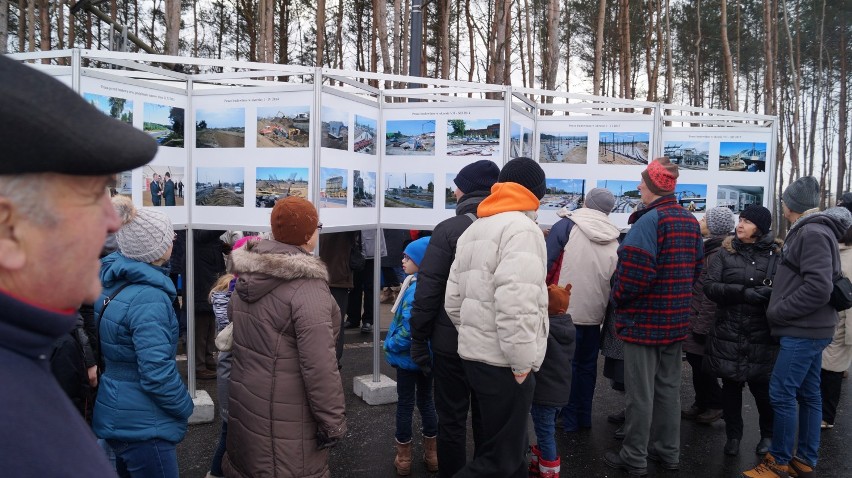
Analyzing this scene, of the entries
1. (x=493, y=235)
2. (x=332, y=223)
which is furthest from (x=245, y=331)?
(x=332, y=223)

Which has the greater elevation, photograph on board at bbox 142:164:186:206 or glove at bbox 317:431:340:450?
photograph on board at bbox 142:164:186:206

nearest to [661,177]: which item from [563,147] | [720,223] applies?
[720,223]

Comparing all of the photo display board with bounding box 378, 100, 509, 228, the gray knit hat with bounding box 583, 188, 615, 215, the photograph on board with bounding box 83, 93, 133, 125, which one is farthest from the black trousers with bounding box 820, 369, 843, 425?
the photograph on board with bounding box 83, 93, 133, 125

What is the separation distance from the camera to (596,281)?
16.4 feet

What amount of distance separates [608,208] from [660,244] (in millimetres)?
1092

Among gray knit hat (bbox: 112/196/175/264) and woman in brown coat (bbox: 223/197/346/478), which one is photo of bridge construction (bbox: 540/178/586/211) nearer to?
woman in brown coat (bbox: 223/197/346/478)

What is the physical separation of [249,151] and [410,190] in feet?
4.44

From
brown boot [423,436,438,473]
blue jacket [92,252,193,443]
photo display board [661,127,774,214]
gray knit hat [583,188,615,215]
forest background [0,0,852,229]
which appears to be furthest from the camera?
forest background [0,0,852,229]

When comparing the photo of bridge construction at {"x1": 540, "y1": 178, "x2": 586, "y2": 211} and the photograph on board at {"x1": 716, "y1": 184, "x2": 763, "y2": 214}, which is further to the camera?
the photograph on board at {"x1": 716, "y1": 184, "x2": 763, "y2": 214}

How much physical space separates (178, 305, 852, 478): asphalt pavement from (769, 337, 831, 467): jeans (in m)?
0.36

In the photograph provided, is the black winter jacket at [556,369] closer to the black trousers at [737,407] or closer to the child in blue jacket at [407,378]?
the child in blue jacket at [407,378]

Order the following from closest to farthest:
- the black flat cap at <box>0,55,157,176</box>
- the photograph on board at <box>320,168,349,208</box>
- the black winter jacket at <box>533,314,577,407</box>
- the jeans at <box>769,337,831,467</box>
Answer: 1. the black flat cap at <box>0,55,157,176</box>
2. the black winter jacket at <box>533,314,577,407</box>
3. the jeans at <box>769,337,831,467</box>
4. the photograph on board at <box>320,168,349,208</box>

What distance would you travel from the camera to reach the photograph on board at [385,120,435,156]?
5.24 meters

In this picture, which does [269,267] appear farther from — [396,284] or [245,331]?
[396,284]
